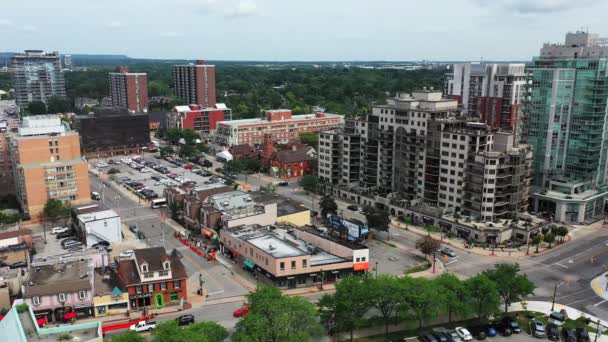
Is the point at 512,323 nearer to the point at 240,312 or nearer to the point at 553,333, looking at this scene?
the point at 553,333

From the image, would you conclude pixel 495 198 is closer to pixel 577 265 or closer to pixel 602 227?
pixel 577 265

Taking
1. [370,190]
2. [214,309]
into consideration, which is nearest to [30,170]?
[214,309]

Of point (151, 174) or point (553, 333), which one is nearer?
point (553, 333)

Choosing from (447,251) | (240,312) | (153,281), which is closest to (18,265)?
(153,281)

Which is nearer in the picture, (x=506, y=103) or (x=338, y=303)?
(x=338, y=303)

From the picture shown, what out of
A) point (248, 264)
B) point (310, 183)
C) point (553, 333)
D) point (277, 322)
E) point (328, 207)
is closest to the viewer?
point (277, 322)

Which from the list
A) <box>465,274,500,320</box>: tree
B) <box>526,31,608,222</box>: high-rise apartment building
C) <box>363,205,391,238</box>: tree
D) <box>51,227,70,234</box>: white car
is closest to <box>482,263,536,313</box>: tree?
<box>465,274,500,320</box>: tree
